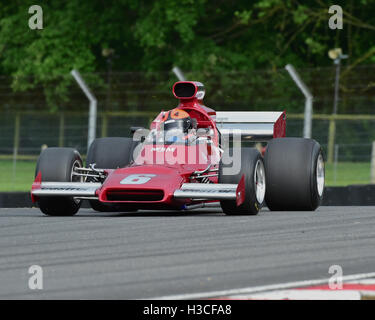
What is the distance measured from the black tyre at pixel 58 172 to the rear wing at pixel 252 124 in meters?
2.18

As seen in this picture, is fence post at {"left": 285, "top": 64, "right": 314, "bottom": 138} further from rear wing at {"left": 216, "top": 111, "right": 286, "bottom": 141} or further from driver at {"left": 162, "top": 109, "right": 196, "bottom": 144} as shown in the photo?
driver at {"left": 162, "top": 109, "right": 196, "bottom": 144}

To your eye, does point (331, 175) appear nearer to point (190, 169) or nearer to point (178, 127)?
point (178, 127)

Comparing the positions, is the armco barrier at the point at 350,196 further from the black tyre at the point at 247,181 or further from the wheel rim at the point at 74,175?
the wheel rim at the point at 74,175

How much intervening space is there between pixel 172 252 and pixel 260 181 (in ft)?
11.6

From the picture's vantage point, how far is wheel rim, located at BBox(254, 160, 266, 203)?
10.4 meters

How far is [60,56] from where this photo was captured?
104ft

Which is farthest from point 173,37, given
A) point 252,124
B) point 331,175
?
point 252,124

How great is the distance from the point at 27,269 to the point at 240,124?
6242 mm

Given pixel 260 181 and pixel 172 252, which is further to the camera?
pixel 260 181

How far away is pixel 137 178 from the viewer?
32.5ft

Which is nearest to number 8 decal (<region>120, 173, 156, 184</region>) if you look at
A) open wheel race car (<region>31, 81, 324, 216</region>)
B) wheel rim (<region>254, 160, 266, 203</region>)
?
open wheel race car (<region>31, 81, 324, 216</region>)

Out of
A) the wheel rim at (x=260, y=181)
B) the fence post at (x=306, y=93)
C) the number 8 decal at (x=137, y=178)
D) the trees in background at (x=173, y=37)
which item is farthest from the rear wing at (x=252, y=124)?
the trees in background at (x=173, y=37)

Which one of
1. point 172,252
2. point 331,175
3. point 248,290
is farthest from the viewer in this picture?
point 331,175
